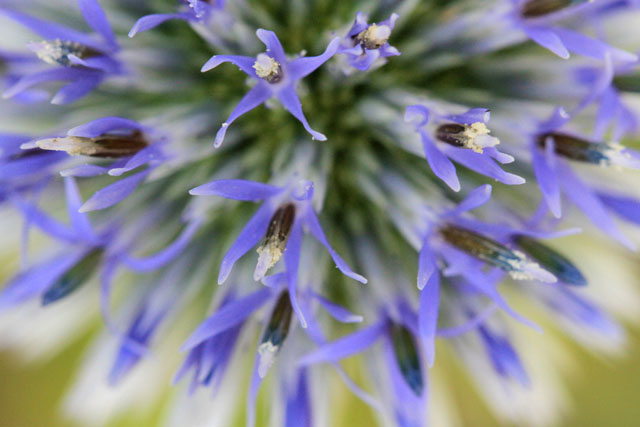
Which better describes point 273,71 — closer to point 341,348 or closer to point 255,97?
point 255,97

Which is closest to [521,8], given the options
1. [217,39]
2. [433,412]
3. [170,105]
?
[217,39]

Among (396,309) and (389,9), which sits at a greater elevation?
(389,9)

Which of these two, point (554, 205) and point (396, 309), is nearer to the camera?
point (554, 205)

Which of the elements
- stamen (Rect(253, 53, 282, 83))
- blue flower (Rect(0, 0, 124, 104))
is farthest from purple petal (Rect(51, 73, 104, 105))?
stamen (Rect(253, 53, 282, 83))

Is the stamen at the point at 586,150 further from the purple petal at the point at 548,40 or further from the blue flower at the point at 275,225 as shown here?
the blue flower at the point at 275,225

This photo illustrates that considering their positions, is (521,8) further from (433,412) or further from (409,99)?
(433,412)

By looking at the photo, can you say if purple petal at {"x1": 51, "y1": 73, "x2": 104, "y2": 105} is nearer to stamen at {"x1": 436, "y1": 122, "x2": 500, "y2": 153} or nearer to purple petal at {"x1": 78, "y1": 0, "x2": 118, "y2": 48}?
purple petal at {"x1": 78, "y1": 0, "x2": 118, "y2": 48}
